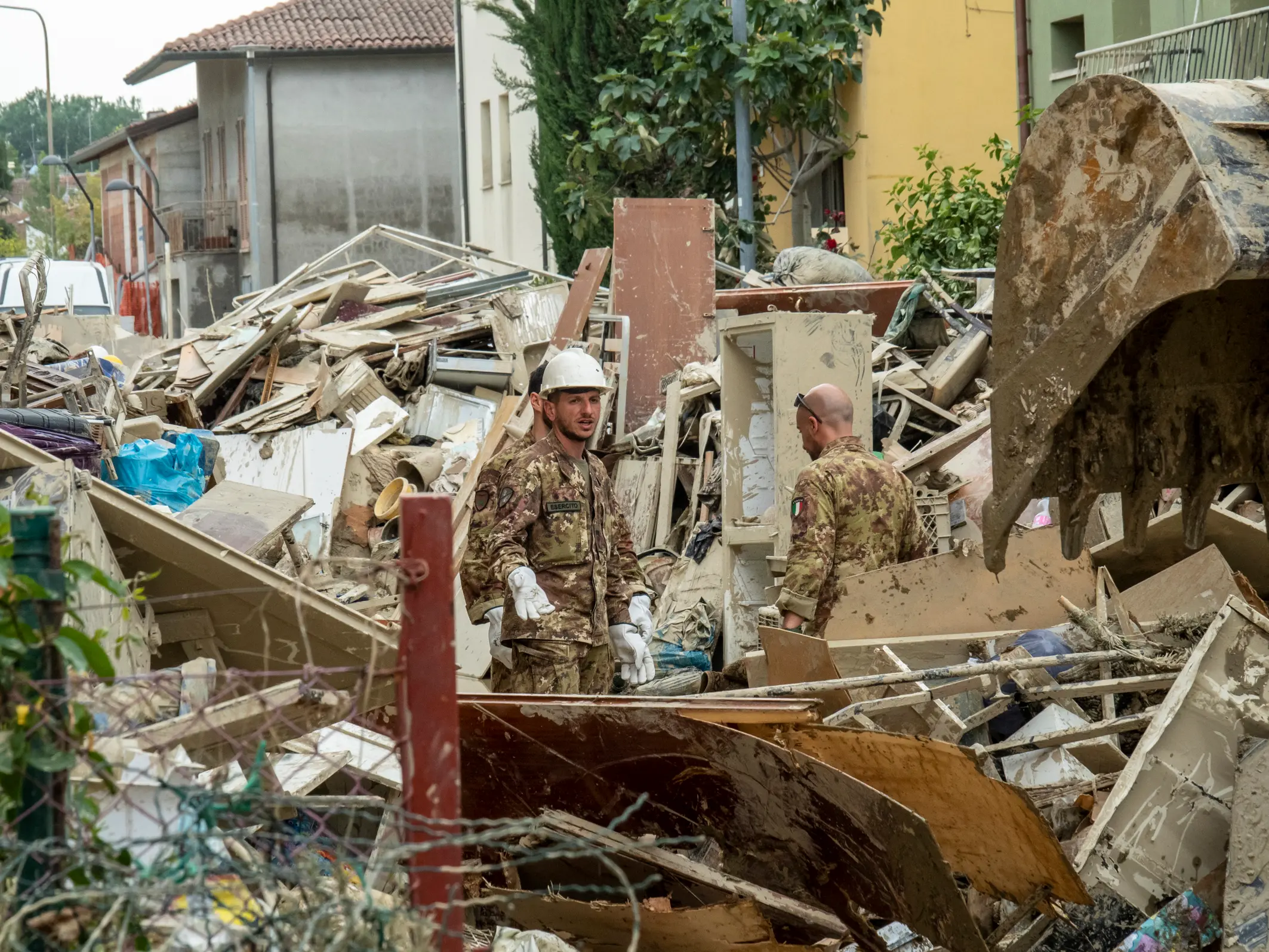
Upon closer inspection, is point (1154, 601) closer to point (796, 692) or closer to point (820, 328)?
point (796, 692)

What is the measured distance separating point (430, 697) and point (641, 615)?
3936mm

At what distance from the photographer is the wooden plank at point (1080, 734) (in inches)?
204

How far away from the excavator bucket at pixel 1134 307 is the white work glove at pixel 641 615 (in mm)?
2690

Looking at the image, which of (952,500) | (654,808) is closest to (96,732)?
(654,808)

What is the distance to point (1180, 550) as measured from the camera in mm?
7430

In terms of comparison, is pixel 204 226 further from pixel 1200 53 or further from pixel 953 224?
pixel 1200 53

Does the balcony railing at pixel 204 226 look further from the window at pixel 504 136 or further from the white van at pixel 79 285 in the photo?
the white van at pixel 79 285

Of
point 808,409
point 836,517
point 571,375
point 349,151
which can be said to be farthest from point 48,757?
point 349,151

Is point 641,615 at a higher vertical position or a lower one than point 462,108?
lower

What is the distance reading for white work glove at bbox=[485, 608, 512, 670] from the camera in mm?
6168

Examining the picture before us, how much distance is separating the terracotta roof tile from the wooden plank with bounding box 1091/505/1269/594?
32700 millimetres

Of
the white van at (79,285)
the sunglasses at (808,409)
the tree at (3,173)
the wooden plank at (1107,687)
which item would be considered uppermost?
the tree at (3,173)

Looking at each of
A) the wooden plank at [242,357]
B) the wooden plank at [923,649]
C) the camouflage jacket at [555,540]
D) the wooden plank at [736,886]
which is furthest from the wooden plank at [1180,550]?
the wooden plank at [242,357]

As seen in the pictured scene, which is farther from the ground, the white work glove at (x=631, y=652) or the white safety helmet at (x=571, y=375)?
the white safety helmet at (x=571, y=375)
